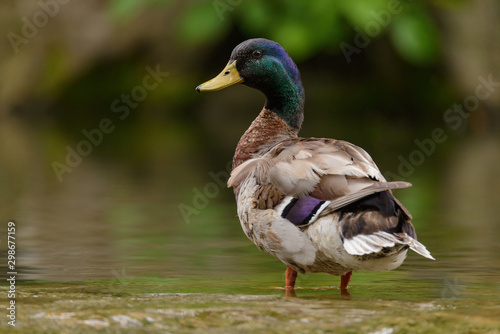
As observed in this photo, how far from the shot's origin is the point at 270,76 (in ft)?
20.6

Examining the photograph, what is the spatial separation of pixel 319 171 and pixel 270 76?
1523 millimetres

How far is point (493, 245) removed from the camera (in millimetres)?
6781

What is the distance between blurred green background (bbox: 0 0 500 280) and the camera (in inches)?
286

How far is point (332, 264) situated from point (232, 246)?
2044 millimetres

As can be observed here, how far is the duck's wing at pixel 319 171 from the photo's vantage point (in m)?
4.75

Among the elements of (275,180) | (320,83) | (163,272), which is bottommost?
(163,272)

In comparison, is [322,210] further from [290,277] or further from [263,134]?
[263,134]

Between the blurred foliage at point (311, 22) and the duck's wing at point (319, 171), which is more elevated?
the blurred foliage at point (311, 22)

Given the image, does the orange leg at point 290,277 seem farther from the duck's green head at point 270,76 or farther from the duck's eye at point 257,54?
the duck's eye at point 257,54

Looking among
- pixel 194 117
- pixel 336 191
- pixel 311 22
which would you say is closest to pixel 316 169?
pixel 336 191

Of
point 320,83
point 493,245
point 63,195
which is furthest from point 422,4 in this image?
point 493,245

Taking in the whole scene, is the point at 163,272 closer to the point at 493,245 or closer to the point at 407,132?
the point at 493,245

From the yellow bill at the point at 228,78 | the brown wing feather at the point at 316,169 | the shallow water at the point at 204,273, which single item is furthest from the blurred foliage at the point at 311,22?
the brown wing feather at the point at 316,169

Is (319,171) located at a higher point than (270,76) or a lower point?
lower
